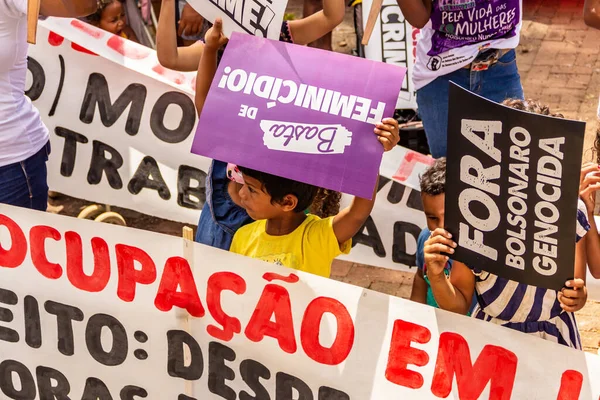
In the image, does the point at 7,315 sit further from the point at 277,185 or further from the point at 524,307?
the point at 524,307

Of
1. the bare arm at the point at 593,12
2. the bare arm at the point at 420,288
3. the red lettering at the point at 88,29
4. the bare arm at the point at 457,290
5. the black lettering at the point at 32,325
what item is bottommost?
the black lettering at the point at 32,325

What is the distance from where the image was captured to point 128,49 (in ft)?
14.8

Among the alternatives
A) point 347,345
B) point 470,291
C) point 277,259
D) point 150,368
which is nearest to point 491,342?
point 470,291

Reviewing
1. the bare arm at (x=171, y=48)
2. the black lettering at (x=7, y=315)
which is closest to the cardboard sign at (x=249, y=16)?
Answer: the bare arm at (x=171, y=48)

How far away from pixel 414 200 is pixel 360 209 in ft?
4.14

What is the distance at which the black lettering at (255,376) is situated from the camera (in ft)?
9.61

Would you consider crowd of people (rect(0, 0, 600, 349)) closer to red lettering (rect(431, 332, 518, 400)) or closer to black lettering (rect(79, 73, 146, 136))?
red lettering (rect(431, 332, 518, 400))

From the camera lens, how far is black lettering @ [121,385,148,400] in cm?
318

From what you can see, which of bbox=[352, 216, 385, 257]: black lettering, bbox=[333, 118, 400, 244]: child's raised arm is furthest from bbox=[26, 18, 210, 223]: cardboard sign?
bbox=[333, 118, 400, 244]: child's raised arm

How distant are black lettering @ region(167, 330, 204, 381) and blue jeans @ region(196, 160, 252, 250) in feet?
1.15

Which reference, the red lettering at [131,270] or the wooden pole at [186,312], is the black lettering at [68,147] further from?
the wooden pole at [186,312]

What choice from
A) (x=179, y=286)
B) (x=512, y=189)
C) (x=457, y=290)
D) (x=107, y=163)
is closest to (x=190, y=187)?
(x=107, y=163)

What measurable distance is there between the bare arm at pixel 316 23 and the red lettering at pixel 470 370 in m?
1.25

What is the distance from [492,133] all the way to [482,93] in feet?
5.10
